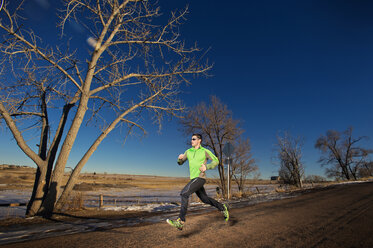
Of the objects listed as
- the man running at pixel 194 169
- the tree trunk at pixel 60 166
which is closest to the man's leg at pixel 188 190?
the man running at pixel 194 169

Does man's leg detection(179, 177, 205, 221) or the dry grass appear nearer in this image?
man's leg detection(179, 177, 205, 221)

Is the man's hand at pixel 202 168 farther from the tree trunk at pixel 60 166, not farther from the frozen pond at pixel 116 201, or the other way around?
the frozen pond at pixel 116 201

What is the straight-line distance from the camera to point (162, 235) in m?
3.46

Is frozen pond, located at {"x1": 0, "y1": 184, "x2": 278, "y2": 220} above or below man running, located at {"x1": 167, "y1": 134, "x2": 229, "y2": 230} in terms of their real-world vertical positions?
below

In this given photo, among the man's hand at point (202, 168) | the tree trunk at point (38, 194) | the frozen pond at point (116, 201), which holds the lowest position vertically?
the frozen pond at point (116, 201)

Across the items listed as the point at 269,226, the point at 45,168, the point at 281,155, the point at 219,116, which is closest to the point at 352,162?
the point at 281,155

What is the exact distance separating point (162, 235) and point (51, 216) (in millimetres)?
5460

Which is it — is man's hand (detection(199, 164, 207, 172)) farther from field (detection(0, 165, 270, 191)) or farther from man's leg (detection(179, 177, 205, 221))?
field (detection(0, 165, 270, 191))

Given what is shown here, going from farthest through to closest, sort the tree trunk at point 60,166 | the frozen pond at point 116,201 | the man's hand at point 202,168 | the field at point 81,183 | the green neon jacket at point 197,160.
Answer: the field at point 81,183 → the frozen pond at point 116,201 → the tree trunk at point 60,166 → the green neon jacket at point 197,160 → the man's hand at point 202,168

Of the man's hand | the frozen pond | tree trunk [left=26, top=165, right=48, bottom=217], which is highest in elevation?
the man's hand

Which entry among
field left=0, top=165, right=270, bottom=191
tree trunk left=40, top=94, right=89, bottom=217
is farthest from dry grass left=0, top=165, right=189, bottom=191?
tree trunk left=40, top=94, right=89, bottom=217

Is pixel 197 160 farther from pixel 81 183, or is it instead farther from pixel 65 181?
pixel 65 181

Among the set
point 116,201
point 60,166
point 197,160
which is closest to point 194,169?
point 197,160

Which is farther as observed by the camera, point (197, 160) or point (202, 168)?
point (197, 160)
